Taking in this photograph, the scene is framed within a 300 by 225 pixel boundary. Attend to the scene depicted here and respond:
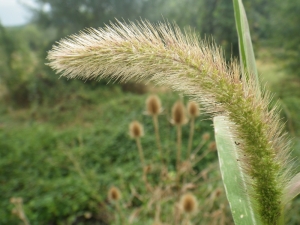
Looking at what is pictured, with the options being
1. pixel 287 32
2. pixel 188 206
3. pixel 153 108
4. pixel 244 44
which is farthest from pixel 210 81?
pixel 287 32

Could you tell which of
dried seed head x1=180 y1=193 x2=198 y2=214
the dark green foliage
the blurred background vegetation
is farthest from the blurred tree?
dried seed head x1=180 y1=193 x2=198 y2=214

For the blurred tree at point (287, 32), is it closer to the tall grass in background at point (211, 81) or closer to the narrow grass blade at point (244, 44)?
the narrow grass blade at point (244, 44)

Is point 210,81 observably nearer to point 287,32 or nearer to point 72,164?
point 72,164

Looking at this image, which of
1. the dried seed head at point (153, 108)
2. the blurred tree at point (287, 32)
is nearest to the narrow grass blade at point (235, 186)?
the dried seed head at point (153, 108)

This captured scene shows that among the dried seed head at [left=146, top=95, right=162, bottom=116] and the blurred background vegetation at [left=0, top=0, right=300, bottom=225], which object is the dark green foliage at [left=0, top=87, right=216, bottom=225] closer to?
the blurred background vegetation at [left=0, top=0, right=300, bottom=225]

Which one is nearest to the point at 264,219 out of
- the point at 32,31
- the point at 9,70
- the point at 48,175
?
the point at 48,175

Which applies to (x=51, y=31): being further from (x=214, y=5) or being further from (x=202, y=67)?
(x=202, y=67)
